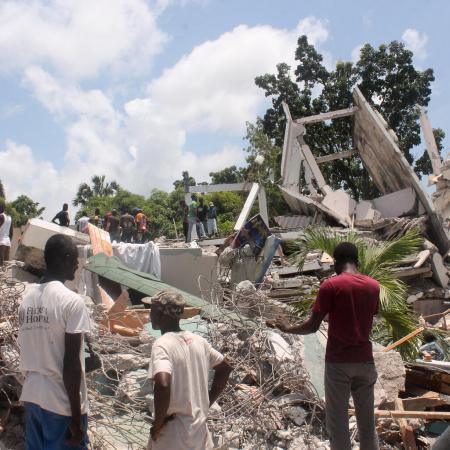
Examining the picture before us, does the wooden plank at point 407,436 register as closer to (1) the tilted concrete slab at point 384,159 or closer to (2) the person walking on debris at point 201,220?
(1) the tilted concrete slab at point 384,159

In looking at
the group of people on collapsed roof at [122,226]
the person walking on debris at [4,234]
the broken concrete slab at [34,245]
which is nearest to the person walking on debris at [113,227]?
the group of people on collapsed roof at [122,226]

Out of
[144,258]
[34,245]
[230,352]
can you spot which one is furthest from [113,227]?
[230,352]

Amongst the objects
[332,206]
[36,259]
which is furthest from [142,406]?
[332,206]

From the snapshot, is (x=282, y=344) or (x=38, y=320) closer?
(x=38, y=320)

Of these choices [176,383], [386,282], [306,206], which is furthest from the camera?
[306,206]

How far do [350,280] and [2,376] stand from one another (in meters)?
2.79

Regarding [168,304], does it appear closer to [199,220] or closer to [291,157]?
[199,220]

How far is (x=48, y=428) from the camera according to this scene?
9.16ft

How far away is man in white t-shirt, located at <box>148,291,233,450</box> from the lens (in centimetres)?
265

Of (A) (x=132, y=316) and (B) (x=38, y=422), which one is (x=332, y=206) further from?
(B) (x=38, y=422)

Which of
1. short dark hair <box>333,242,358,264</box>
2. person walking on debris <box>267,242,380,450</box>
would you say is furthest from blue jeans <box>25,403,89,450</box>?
short dark hair <box>333,242,358,264</box>

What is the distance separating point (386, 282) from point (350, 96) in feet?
64.9

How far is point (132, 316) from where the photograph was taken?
647 cm

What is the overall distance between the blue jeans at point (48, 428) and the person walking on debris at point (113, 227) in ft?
35.9
